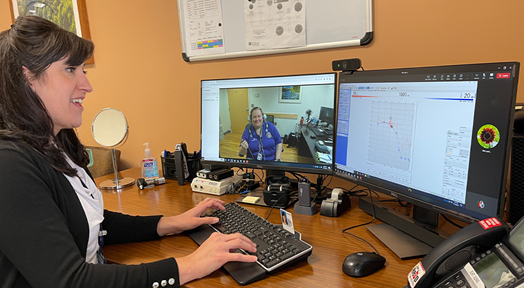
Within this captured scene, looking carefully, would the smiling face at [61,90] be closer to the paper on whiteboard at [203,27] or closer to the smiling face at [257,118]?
the smiling face at [257,118]

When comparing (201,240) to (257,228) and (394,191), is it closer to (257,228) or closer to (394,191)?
(257,228)

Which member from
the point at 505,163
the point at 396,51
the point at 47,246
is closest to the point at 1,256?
the point at 47,246

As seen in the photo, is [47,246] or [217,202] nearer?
[47,246]

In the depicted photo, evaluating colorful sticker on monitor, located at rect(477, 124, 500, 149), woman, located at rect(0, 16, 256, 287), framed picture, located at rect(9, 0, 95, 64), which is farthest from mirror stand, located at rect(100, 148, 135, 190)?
colorful sticker on monitor, located at rect(477, 124, 500, 149)

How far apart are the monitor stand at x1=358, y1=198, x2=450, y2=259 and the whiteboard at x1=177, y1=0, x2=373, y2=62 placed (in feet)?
2.49

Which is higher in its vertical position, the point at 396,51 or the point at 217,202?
the point at 396,51

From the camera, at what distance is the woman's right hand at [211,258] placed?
837 millimetres

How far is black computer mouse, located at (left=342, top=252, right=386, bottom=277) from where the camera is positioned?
0.83m

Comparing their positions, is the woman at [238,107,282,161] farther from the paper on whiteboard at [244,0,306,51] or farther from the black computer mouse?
the black computer mouse

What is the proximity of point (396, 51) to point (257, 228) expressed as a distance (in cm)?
94

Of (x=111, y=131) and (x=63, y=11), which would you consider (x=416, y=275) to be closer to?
(x=111, y=131)

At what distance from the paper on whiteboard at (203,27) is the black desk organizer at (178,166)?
0.61 m

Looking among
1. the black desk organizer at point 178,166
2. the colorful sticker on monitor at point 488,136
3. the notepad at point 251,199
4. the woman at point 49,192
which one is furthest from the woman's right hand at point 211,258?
the black desk organizer at point 178,166

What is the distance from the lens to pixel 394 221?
107 centimetres
